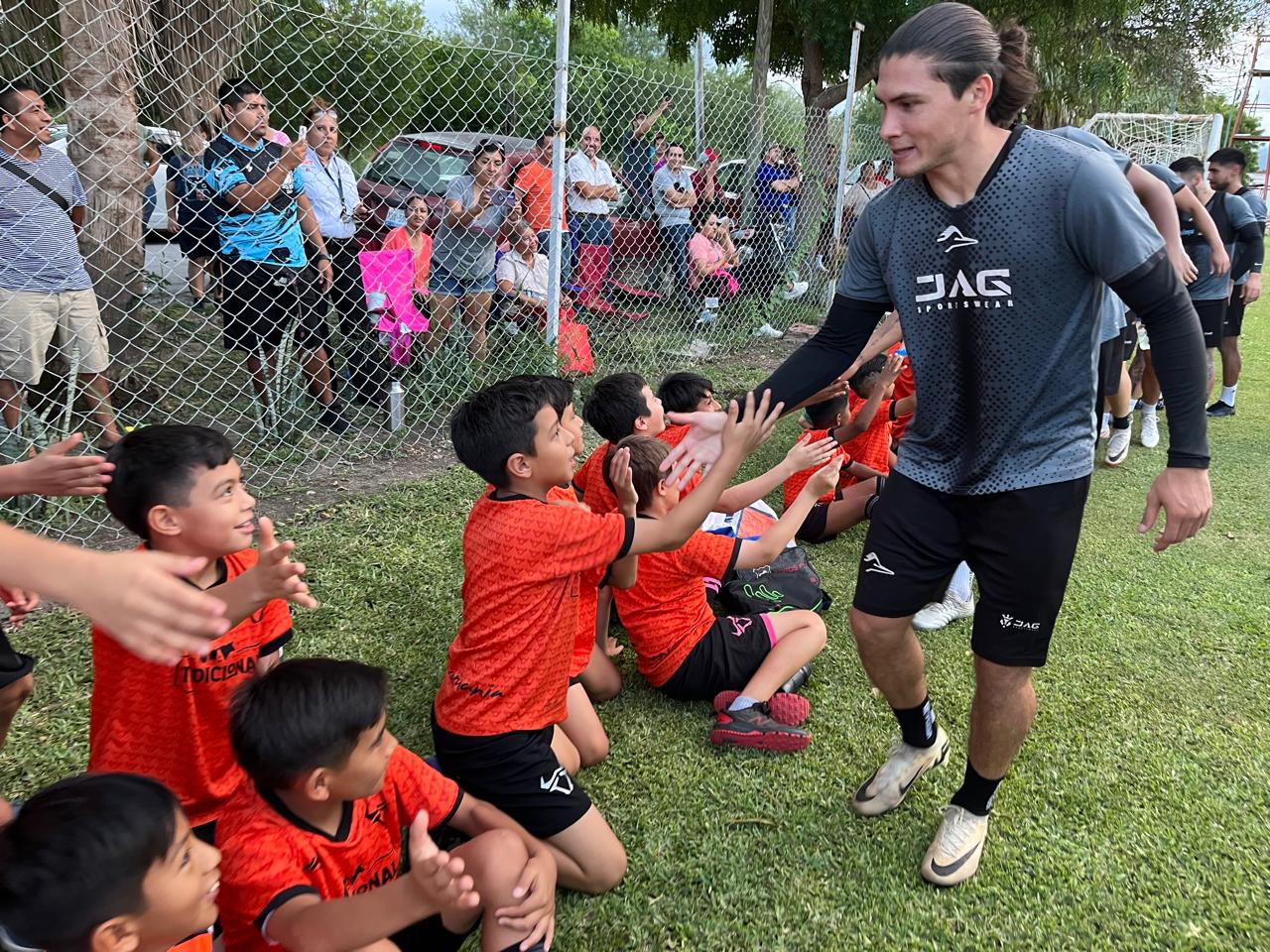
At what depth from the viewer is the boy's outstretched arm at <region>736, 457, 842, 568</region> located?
8.75 feet

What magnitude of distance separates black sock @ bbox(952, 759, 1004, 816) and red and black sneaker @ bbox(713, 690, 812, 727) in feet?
2.12

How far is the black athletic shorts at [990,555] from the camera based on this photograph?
201cm

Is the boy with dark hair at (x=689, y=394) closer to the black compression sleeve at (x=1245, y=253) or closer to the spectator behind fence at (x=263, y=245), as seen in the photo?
the spectator behind fence at (x=263, y=245)

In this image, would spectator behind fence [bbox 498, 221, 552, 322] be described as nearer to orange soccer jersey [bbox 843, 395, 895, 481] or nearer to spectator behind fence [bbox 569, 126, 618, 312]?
spectator behind fence [bbox 569, 126, 618, 312]

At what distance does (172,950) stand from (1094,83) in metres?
17.7

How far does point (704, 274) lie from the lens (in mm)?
7938

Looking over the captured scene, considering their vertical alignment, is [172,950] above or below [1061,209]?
below

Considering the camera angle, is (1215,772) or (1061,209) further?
(1215,772)

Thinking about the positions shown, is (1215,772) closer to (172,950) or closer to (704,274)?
(172,950)

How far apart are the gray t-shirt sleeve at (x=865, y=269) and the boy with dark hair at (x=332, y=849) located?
4.87ft

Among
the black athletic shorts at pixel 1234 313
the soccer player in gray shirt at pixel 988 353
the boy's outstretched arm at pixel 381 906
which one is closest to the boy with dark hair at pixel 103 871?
the boy's outstretched arm at pixel 381 906

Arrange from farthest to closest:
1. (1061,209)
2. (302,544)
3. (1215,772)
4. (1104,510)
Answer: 1. (1104,510)
2. (302,544)
3. (1215,772)
4. (1061,209)

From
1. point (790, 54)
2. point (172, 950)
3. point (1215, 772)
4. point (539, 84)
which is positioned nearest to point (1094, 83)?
point (790, 54)

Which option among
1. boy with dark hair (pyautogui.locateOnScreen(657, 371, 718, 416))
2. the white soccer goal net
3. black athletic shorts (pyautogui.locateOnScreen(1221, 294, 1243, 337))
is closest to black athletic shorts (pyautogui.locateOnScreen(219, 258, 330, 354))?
boy with dark hair (pyautogui.locateOnScreen(657, 371, 718, 416))
